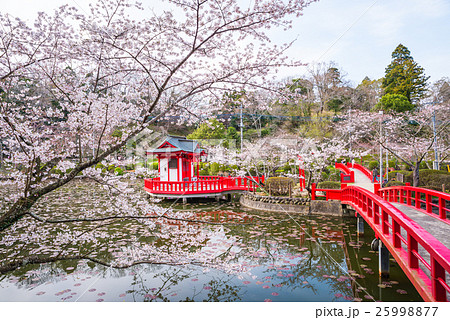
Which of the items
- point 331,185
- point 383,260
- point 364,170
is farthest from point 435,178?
point 383,260

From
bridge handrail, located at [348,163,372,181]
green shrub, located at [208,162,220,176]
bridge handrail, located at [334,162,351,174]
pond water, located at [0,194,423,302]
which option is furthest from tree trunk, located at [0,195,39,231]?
bridge handrail, located at [348,163,372,181]

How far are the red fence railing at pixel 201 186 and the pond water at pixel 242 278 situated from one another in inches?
213

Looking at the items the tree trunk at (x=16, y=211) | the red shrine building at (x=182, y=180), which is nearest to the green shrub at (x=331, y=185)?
the red shrine building at (x=182, y=180)

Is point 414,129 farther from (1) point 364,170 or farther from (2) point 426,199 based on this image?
(2) point 426,199

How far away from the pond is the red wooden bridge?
4974 mm

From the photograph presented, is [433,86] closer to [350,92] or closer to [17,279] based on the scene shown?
[350,92]

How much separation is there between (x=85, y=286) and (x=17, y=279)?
1.51 metres

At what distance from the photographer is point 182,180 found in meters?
13.2

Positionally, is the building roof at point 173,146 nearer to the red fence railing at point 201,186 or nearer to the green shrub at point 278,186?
the red fence railing at point 201,186

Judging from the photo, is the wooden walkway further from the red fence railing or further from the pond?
the red fence railing

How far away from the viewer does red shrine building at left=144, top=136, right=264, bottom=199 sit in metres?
12.3

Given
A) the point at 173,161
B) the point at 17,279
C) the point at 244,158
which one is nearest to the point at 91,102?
the point at 17,279

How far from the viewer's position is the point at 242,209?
37.0 feet

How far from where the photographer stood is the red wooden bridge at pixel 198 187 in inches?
483
